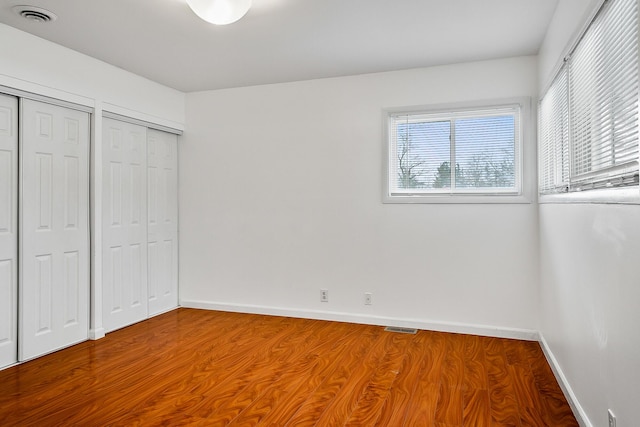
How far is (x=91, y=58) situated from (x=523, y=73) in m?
3.74

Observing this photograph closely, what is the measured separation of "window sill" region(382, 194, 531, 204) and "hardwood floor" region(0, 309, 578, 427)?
1200 mm

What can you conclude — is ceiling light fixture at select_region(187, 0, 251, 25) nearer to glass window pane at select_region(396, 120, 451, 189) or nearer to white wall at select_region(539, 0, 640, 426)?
white wall at select_region(539, 0, 640, 426)

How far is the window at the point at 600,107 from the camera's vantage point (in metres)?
1.66

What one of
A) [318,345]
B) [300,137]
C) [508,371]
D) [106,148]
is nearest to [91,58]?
[106,148]

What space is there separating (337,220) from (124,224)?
2051 mm

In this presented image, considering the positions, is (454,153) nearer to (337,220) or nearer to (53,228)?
(337,220)

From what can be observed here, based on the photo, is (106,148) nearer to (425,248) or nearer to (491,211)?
(425,248)

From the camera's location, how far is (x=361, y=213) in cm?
432

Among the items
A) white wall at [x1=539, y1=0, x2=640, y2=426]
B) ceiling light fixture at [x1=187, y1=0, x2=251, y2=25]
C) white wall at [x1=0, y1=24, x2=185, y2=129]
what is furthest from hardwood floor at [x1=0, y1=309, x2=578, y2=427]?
ceiling light fixture at [x1=187, y1=0, x2=251, y2=25]

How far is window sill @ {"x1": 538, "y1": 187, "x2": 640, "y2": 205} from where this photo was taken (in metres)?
1.55

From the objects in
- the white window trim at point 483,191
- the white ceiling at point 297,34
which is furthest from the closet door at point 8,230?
the white window trim at point 483,191

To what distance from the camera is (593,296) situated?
2.09 metres

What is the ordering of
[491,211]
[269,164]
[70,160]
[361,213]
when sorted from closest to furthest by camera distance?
1. [70,160]
2. [491,211]
3. [361,213]
4. [269,164]

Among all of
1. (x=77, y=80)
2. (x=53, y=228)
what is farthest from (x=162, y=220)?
(x=77, y=80)
